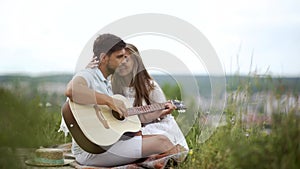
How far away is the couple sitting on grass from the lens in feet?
13.1

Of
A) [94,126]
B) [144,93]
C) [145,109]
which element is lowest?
[94,126]

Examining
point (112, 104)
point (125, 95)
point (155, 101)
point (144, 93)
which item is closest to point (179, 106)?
point (155, 101)

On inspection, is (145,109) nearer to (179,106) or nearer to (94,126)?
(179,106)

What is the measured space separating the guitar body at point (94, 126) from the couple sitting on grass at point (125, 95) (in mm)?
51

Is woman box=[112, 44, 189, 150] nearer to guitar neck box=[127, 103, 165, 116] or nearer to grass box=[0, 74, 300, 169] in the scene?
guitar neck box=[127, 103, 165, 116]

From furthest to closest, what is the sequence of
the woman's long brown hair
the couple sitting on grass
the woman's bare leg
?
the woman's long brown hair
the woman's bare leg
the couple sitting on grass

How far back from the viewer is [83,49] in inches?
171

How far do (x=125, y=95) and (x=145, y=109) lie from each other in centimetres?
22

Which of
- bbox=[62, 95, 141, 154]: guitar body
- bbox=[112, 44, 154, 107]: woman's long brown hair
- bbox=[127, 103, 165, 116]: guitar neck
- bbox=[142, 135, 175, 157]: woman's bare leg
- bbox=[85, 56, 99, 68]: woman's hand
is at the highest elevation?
bbox=[85, 56, 99, 68]: woman's hand

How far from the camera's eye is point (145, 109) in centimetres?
418

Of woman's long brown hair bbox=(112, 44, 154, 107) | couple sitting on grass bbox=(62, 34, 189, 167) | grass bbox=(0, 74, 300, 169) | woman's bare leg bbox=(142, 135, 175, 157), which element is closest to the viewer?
grass bbox=(0, 74, 300, 169)

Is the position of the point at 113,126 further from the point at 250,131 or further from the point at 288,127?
the point at 288,127

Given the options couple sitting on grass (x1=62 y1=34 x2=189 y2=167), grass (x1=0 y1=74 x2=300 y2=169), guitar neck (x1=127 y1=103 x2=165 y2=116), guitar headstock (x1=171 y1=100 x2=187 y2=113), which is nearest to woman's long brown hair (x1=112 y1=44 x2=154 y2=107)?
couple sitting on grass (x1=62 y1=34 x2=189 y2=167)

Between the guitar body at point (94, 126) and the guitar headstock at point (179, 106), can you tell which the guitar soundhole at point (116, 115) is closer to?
the guitar body at point (94, 126)
